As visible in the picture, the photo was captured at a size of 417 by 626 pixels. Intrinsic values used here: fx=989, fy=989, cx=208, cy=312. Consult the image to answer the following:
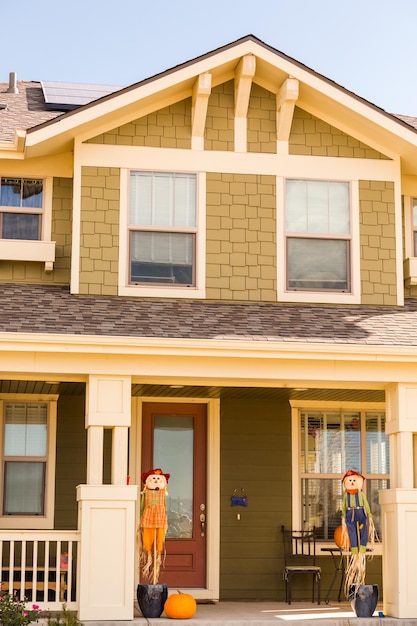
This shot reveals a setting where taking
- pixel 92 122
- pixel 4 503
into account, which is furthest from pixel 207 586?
pixel 92 122

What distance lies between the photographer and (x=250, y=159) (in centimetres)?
1205

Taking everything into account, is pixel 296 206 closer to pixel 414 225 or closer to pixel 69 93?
pixel 414 225

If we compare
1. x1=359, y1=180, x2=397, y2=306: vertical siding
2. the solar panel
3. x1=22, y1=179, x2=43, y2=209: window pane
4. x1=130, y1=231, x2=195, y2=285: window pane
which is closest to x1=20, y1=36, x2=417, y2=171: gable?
x1=22, y1=179, x2=43, y2=209: window pane

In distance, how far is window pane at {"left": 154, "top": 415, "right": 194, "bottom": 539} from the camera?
483 inches

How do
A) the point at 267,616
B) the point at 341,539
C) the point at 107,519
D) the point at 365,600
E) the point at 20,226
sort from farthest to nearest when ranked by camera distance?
the point at 20,226, the point at 341,539, the point at 267,616, the point at 365,600, the point at 107,519

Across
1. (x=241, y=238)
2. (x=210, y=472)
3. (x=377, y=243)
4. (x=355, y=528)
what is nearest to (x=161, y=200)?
(x=241, y=238)

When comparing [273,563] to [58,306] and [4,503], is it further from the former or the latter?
[58,306]

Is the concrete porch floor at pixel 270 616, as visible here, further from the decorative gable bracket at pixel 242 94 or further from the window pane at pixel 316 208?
the decorative gable bracket at pixel 242 94

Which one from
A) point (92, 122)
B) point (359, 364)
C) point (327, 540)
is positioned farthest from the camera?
point (327, 540)

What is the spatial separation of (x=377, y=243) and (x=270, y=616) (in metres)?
4.60

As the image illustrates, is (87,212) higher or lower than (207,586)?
higher

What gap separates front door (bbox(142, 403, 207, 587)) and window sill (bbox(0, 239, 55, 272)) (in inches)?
90.0

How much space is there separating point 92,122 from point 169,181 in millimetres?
1148

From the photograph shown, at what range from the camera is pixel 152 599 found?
9.96 metres
